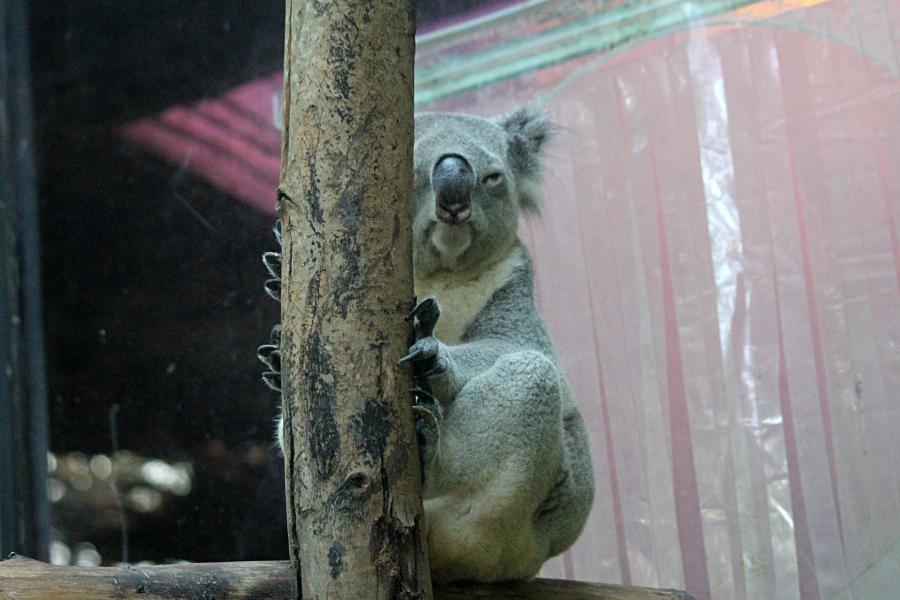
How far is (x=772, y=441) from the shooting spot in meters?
3.29

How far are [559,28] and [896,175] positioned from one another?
131 centimetres

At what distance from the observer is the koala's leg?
232cm

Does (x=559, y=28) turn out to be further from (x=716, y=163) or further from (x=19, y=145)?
(x=19, y=145)

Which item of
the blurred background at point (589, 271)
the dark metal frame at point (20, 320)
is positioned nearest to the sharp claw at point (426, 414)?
the blurred background at point (589, 271)

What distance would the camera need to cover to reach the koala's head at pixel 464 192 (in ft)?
8.70

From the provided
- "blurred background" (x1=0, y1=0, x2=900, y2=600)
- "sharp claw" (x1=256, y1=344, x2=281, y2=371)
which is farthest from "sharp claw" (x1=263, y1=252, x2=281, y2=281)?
"blurred background" (x1=0, y1=0, x2=900, y2=600)

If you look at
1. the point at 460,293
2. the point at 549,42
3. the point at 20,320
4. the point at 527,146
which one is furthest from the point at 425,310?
the point at 20,320

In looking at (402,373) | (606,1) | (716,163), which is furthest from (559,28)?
(402,373)

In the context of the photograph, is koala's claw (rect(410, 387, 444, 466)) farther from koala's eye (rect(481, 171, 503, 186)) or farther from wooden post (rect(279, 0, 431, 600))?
koala's eye (rect(481, 171, 503, 186))

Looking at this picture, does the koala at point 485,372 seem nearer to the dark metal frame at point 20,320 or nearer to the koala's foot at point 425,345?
the koala's foot at point 425,345

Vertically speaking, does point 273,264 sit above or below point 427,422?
above

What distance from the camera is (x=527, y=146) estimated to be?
3.23 m

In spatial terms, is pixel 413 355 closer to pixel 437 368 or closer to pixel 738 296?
pixel 437 368

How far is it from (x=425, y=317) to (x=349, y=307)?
0.24 metres
